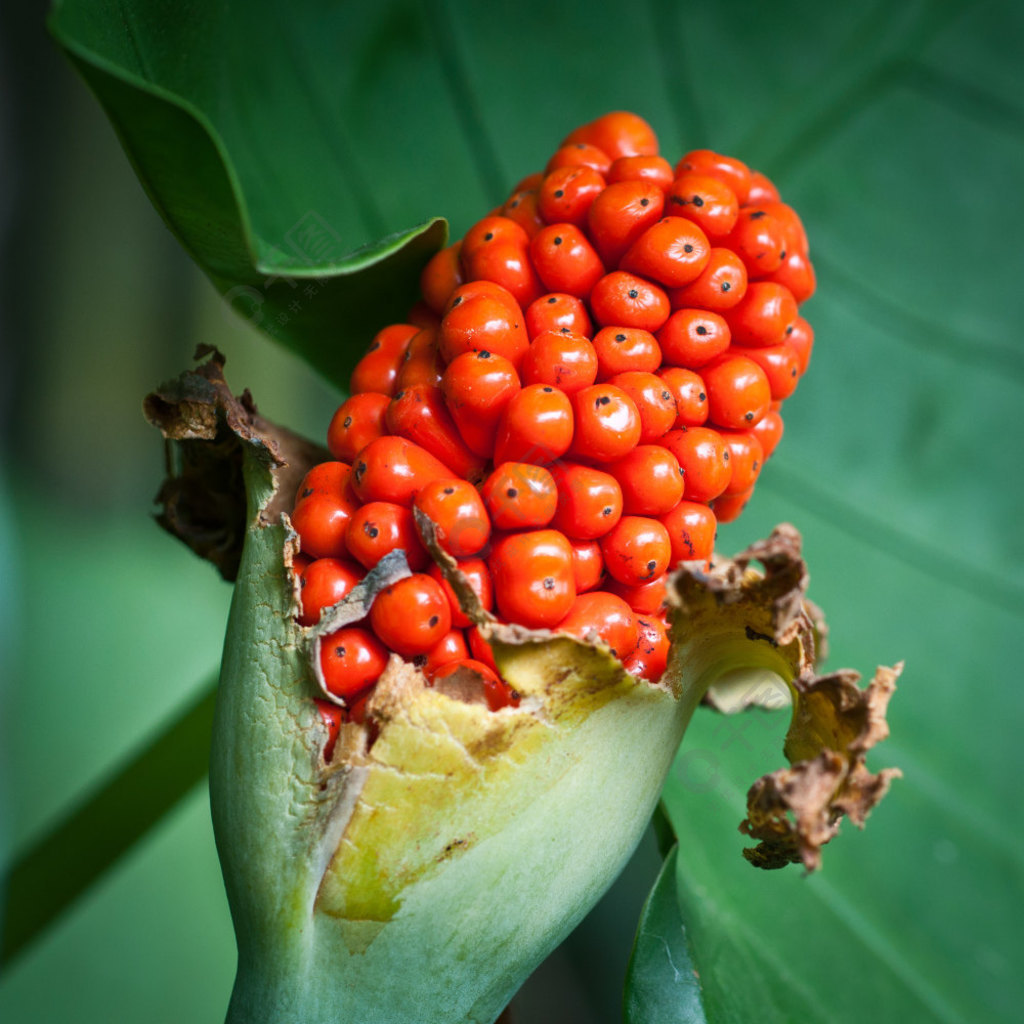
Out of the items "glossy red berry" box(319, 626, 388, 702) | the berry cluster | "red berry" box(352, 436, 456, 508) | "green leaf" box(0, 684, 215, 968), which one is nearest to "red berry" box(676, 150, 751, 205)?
the berry cluster

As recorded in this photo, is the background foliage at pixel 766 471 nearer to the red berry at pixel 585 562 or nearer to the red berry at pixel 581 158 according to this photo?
the red berry at pixel 581 158

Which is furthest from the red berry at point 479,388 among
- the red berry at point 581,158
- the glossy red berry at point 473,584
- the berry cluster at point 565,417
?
the red berry at point 581,158

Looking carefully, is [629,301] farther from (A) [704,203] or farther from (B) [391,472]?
(B) [391,472]

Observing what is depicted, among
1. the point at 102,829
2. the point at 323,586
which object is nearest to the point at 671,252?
the point at 323,586

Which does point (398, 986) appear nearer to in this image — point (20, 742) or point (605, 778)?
point (605, 778)

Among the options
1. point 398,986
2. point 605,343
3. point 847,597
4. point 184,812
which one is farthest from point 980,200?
point 184,812
